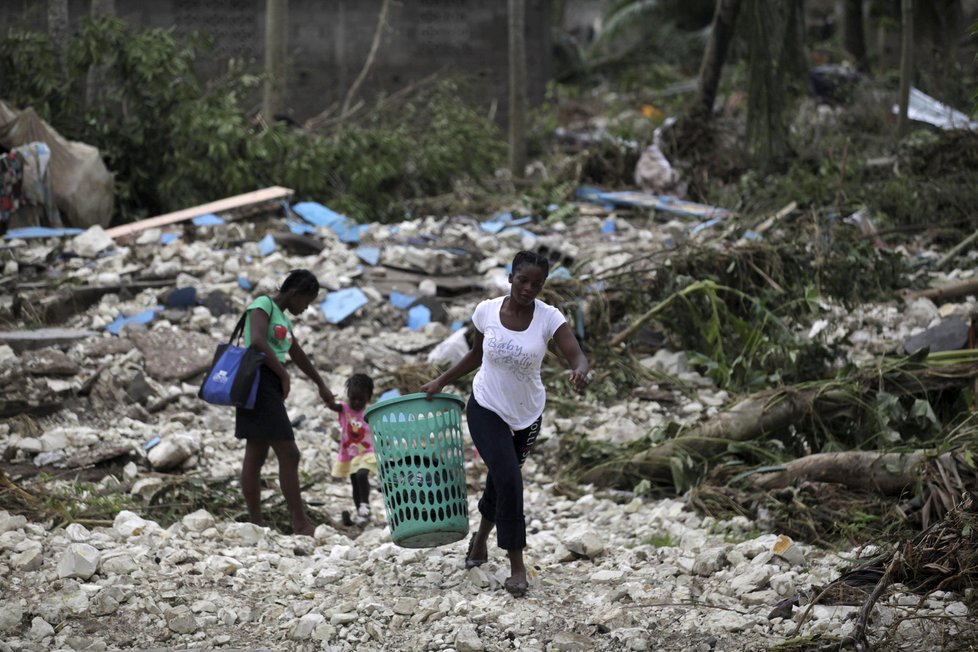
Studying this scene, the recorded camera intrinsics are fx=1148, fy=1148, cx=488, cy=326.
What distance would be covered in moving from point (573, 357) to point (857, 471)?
5.73ft

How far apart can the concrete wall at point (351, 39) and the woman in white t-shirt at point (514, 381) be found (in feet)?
37.9

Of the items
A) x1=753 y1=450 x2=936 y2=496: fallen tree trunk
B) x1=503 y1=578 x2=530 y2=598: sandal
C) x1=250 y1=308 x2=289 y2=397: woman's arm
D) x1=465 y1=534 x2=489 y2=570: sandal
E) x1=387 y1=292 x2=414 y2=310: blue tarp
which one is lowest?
x1=387 y1=292 x2=414 y2=310: blue tarp

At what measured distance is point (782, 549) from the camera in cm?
450

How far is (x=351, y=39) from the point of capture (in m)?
15.7

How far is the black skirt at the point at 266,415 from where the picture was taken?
16.6ft

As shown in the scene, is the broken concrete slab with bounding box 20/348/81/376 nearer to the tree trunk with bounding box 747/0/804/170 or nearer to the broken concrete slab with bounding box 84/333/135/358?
the broken concrete slab with bounding box 84/333/135/358

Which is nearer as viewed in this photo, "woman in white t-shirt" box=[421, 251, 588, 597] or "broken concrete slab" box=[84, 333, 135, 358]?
"woman in white t-shirt" box=[421, 251, 588, 597]

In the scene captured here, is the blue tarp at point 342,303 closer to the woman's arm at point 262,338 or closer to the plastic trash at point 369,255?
the plastic trash at point 369,255

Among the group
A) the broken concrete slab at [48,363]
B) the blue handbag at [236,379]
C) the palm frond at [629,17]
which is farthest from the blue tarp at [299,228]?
the palm frond at [629,17]

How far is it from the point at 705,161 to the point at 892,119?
110 inches

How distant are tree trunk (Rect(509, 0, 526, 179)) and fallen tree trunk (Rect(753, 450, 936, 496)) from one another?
8695mm

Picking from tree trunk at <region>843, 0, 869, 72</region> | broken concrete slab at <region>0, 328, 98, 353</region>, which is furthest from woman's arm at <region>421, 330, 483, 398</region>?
tree trunk at <region>843, 0, 869, 72</region>

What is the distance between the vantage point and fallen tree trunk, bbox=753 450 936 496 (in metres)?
4.98

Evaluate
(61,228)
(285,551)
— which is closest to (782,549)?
(285,551)
